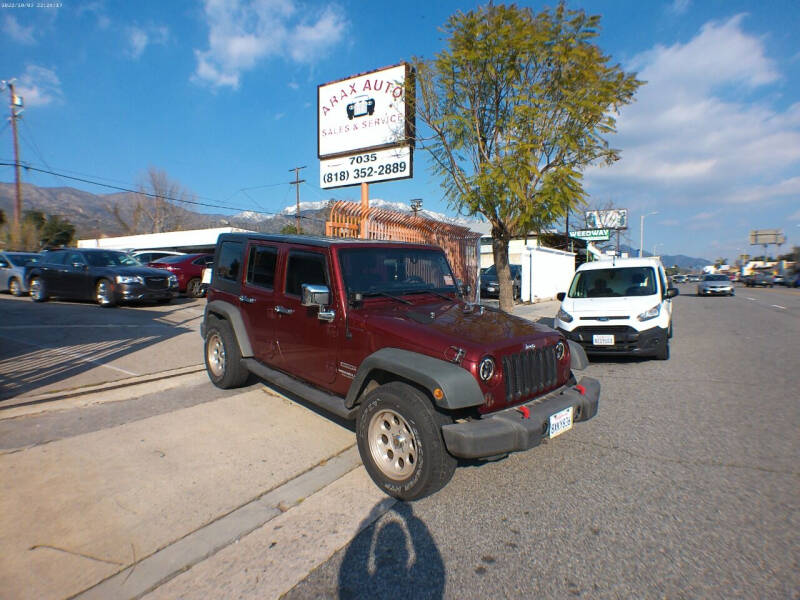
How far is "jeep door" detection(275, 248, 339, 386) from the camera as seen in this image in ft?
13.1

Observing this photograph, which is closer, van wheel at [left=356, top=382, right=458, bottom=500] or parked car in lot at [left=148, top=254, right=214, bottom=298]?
van wheel at [left=356, top=382, right=458, bottom=500]

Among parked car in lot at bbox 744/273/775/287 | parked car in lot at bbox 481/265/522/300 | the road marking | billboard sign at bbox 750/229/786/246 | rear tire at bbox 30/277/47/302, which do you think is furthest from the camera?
billboard sign at bbox 750/229/786/246

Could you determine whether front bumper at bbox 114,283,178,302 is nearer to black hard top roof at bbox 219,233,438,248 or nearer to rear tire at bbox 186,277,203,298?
rear tire at bbox 186,277,203,298

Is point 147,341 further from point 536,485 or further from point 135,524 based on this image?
point 536,485

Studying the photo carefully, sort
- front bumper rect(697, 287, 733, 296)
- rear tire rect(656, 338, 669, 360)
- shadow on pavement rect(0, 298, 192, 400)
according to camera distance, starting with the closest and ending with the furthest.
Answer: shadow on pavement rect(0, 298, 192, 400) → rear tire rect(656, 338, 669, 360) → front bumper rect(697, 287, 733, 296)

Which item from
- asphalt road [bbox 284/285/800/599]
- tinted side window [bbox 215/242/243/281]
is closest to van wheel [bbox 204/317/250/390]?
tinted side window [bbox 215/242/243/281]

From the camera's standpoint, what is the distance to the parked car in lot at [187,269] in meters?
14.4

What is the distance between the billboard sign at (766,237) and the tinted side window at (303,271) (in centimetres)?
10758

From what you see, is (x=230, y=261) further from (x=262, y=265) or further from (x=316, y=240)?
(x=316, y=240)

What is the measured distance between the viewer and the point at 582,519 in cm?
296

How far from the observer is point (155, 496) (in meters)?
3.15

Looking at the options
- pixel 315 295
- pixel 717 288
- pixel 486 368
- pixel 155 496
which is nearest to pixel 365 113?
Answer: pixel 315 295

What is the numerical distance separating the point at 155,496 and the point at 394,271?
2.63 m

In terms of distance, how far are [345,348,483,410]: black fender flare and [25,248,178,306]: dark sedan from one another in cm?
1030
